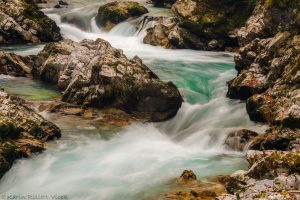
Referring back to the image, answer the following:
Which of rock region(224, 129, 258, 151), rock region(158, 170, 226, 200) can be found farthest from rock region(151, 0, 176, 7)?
rock region(158, 170, 226, 200)

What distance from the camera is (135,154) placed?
15281 millimetres

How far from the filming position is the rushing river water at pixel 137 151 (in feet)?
41.2

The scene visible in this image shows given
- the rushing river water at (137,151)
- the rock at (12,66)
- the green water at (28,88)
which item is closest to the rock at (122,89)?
the rushing river water at (137,151)

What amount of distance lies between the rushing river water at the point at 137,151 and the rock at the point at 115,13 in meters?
14.3

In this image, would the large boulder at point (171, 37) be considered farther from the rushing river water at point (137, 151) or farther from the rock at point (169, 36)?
the rushing river water at point (137, 151)

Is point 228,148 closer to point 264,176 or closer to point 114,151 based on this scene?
point 114,151

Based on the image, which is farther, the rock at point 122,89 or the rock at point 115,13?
the rock at point 115,13

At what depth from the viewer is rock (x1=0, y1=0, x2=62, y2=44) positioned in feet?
105

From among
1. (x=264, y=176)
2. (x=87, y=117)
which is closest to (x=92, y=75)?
(x=87, y=117)

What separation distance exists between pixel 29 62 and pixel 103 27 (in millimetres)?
14539

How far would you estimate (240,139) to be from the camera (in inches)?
615

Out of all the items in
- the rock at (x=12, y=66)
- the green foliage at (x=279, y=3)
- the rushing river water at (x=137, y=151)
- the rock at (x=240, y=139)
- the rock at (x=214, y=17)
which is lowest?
the rushing river water at (x=137, y=151)

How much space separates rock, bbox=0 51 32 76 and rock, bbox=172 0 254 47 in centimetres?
1232

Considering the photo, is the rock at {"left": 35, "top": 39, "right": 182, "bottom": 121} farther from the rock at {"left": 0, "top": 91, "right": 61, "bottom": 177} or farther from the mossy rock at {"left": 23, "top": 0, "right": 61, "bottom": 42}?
the mossy rock at {"left": 23, "top": 0, "right": 61, "bottom": 42}
